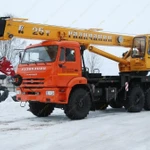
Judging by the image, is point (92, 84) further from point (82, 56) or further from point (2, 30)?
point (2, 30)

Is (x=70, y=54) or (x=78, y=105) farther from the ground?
(x=70, y=54)

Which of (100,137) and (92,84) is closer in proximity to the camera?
(100,137)

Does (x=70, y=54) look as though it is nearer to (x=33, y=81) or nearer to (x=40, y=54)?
(x=40, y=54)

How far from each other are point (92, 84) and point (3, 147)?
5.82 meters

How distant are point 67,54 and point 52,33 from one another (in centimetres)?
128

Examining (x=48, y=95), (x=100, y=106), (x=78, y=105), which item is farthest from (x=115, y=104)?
(x=48, y=95)

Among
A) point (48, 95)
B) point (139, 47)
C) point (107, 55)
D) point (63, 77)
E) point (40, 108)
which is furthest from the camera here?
point (139, 47)

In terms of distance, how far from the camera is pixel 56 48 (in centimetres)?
1125

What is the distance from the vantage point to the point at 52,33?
12.2 m

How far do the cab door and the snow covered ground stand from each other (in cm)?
147

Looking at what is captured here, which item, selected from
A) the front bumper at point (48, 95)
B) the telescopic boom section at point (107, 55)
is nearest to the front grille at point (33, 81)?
the front bumper at point (48, 95)

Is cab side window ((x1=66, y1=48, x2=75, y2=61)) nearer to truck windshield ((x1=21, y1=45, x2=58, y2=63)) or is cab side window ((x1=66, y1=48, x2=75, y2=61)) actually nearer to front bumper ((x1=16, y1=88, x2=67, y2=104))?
truck windshield ((x1=21, y1=45, x2=58, y2=63))

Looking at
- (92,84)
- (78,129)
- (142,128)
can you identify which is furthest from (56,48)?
(142,128)

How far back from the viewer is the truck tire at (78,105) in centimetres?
1120
